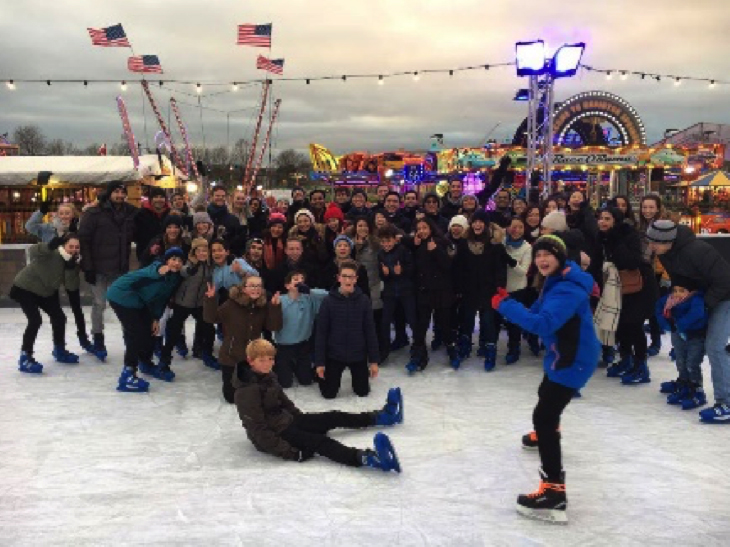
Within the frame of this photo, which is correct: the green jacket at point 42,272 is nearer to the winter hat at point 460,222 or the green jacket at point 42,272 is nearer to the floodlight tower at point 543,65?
the winter hat at point 460,222

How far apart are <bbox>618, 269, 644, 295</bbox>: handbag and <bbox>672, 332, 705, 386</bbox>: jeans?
56 cm

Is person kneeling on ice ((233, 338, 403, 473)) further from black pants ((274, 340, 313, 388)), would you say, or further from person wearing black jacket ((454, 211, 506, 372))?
person wearing black jacket ((454, 211, 506, 372))

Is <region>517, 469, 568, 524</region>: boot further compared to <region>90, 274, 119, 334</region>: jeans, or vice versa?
<region>90, 274, 119, 334</region>: jeans

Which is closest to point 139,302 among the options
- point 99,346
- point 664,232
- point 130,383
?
point 130,383

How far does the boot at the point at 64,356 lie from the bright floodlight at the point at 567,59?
784 cm

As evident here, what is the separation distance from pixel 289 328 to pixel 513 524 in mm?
2695

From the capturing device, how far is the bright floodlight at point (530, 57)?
955cm

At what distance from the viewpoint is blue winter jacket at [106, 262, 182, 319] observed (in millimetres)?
5082

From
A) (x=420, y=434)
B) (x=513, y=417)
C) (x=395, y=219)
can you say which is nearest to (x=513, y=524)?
(x=420, y=434)

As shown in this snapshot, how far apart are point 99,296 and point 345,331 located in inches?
103

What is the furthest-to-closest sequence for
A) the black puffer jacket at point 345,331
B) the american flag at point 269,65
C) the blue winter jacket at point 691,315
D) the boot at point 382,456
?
the american flag at point 269,65
the black puffer jacket at point 345,331
the blue winter jacket at point 691,315
the boot at point 382,456

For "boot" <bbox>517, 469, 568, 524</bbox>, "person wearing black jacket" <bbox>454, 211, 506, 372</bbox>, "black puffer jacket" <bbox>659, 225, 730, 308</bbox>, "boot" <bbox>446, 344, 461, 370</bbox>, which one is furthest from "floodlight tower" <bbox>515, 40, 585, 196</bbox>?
"boot" <bbox>517, 469, 568, 524</bbox>

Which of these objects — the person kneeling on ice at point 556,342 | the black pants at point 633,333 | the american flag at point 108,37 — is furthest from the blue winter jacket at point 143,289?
the american flag at point 108,37

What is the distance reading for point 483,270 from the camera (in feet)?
18.8
